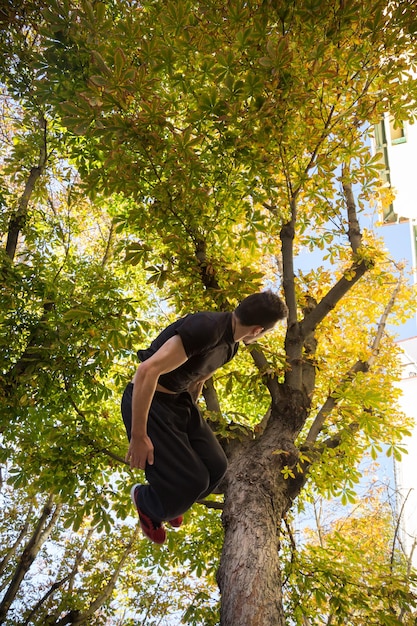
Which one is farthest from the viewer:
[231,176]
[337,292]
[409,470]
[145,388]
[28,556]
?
[409,470]

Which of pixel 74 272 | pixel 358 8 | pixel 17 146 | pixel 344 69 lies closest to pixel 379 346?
pixel 344 69

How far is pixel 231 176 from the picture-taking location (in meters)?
4.08

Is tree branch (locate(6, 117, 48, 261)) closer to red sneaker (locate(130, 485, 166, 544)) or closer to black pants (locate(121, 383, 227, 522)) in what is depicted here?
black pants (locate(121, 383, 227, 522))

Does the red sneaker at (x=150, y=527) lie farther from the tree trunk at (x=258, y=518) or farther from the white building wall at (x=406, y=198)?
the white building wall at (x=406, y=198)

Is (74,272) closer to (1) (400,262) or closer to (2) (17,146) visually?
(2) (17,146)

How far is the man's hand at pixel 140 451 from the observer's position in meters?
2.28

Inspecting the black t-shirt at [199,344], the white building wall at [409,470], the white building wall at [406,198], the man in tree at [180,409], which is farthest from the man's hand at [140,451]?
the white building wall at [406,198]

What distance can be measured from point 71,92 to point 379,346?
5029mm

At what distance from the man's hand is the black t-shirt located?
19.9 inches

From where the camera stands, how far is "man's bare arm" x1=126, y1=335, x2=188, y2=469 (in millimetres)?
2160

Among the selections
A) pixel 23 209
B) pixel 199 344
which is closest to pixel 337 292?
pixel 199 344

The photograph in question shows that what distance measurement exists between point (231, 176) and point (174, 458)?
2.74 m

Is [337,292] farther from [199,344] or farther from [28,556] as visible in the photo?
[28,556]

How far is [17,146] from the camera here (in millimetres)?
5512
